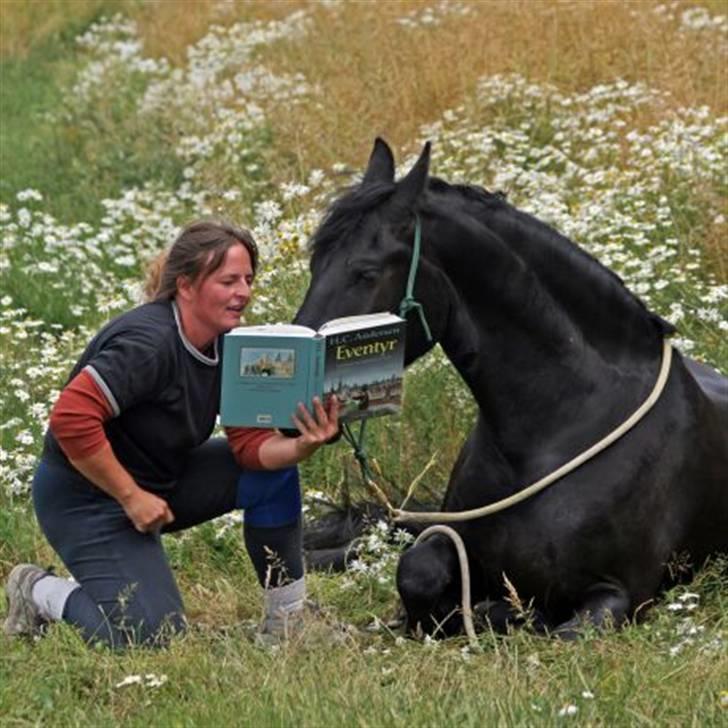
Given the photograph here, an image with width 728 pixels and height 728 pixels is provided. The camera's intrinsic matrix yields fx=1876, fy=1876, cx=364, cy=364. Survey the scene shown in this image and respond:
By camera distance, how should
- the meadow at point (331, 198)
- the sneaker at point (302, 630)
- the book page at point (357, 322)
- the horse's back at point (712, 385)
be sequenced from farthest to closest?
the horse's back at point (712, 385), the sneaker at point (302, 630), the book page at point (357, 322), the meadow at point (331, 198)

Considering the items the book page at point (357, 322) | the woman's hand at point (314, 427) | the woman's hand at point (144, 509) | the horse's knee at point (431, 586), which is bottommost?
the horse's knee at point (431, 586)

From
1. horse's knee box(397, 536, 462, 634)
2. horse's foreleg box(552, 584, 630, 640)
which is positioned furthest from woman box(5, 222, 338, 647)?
horse's foreleg box(552, 584, 630, 640)

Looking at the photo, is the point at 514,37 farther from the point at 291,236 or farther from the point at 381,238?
the point at 381,238

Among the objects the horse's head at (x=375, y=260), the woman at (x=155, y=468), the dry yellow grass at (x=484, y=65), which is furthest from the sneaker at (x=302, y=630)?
the dry yellow grass at (x=484, y=65)

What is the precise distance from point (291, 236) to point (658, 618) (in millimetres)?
3140

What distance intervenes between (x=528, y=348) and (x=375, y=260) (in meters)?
0.62

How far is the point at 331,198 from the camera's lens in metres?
5.50

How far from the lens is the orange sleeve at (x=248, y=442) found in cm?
552

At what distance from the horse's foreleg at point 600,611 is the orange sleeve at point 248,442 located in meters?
1.01

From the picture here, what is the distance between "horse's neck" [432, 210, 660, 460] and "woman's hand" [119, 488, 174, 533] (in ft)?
3.10

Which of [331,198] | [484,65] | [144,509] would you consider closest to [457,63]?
[484,65]

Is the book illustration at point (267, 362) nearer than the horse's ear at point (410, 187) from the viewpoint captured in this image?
Yes

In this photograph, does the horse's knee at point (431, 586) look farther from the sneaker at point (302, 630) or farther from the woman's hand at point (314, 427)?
the woman's hand at point (314, 427)

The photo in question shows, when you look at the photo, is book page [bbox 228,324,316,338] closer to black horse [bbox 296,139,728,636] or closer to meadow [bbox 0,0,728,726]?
black horse [bbox 296,139,728,636]
